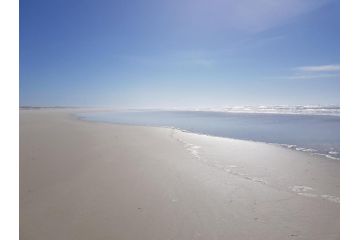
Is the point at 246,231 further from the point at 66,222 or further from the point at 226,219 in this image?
the point at 66,222

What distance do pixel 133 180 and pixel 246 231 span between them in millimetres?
2936

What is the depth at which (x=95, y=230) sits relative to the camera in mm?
3678

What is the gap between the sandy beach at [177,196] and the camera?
371 centimetres

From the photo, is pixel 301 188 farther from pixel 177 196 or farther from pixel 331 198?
pixel 177 196

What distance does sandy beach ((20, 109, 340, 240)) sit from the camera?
371cm

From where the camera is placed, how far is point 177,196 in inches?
194
